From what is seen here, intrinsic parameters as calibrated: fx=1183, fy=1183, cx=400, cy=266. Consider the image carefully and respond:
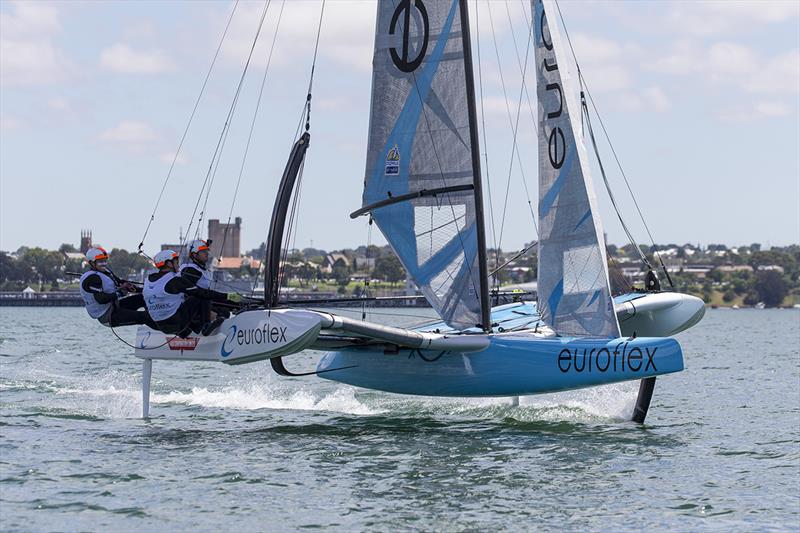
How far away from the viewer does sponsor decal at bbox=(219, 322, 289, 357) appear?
1152cm

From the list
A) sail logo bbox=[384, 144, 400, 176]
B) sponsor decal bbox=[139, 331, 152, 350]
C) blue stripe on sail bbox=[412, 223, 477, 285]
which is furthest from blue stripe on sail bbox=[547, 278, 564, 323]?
sponsor decal bbox=[139, 331, 152, 350]

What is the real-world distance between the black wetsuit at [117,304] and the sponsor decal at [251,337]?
3.53 feet

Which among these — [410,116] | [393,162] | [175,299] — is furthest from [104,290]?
[410,116]

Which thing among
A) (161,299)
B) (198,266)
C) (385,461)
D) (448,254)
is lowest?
(385,461)

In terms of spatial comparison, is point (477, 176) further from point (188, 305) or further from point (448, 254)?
point (188, 305)

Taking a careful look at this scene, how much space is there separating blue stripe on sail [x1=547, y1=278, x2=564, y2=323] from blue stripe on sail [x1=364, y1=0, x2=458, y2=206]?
202 cm

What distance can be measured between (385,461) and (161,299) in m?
3.33

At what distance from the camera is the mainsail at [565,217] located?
12509mm

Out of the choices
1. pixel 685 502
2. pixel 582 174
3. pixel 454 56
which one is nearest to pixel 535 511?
pixel 685 502

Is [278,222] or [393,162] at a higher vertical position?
[393,162]

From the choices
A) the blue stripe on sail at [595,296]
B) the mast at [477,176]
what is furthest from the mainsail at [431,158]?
the blue stripe on sail at [595,296]

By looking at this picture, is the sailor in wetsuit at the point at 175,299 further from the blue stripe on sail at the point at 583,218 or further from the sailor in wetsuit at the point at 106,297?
the blue stripe on sail at the point at 583,218

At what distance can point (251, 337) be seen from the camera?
11.8 meters

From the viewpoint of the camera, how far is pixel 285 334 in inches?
450
